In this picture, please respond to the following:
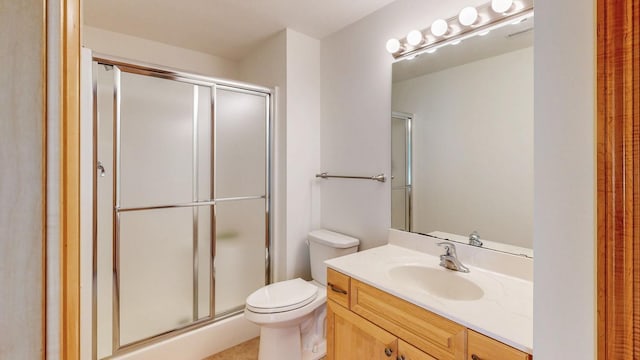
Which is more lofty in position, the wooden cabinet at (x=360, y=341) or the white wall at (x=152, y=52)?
the white wall at (x=152, y=52)

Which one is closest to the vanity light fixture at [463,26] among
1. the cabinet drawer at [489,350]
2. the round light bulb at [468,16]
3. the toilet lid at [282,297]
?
the round light bulb at [468,16]

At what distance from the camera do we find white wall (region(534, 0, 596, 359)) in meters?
0.52

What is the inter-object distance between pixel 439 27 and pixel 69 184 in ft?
5.63

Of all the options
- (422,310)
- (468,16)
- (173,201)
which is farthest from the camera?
(173,201)

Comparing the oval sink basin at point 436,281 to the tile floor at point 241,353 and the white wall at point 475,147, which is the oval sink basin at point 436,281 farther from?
the tile floor at point 241,353

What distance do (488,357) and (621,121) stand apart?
2.54 ft

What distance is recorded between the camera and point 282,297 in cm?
173

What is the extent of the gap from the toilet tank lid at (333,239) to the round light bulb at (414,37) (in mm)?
1311

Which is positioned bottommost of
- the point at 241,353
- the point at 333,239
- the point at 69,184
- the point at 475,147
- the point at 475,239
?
the point at 241,353

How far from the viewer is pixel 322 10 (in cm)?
188

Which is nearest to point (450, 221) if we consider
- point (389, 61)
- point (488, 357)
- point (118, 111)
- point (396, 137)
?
point (396, 137)

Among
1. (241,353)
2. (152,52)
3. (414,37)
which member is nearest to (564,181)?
(414,37)

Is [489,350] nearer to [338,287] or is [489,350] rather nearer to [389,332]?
[389,332]

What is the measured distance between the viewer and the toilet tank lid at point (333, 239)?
192 cm
